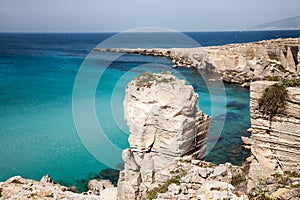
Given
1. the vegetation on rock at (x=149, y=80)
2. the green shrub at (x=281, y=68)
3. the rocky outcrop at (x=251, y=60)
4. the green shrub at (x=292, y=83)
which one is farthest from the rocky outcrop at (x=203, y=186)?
the rocky outcrop at (x=251, y=60)

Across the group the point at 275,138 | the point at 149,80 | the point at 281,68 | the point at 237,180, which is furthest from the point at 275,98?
the point at 281,68

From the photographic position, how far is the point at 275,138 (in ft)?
30.4

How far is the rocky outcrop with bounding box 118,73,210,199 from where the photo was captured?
37.2ft

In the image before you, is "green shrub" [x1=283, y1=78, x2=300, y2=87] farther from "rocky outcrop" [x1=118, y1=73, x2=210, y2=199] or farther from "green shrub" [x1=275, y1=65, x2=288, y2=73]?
"green shrub" [x1=275, y1=65, x2=288, y2=73]

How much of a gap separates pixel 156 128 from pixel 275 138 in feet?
14.0

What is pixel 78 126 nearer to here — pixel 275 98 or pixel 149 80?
pixel 149 80

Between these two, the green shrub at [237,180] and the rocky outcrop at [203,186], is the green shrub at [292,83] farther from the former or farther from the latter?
the green shrub at [237,180]

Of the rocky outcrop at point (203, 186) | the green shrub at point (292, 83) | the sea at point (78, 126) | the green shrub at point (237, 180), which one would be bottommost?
the sea at point (78, 126)

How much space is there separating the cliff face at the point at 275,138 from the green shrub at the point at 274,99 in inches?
5.3

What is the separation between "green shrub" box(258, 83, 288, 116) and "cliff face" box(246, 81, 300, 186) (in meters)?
0.14

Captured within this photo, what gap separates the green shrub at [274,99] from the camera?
8.89m

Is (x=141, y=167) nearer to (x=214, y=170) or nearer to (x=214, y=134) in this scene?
(x=214, y=170)

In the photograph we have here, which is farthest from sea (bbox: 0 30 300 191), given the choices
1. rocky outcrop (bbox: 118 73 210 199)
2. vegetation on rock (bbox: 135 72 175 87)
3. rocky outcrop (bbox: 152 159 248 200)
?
rocky outcrop (bbox: 152 159 248 200)

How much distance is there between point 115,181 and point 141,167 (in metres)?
5.03
